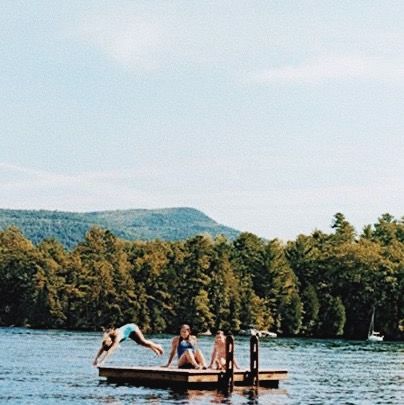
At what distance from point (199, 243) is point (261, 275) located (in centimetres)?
1239

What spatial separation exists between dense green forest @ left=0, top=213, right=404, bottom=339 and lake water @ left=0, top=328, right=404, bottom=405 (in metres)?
52.9

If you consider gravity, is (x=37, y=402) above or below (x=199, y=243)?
below

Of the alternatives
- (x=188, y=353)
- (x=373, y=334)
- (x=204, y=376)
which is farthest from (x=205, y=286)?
(x=204, y=376)

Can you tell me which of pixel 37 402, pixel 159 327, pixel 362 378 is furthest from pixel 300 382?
pixel 159 327

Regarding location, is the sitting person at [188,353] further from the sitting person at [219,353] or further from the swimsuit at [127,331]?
the swimsuit at [127,331]

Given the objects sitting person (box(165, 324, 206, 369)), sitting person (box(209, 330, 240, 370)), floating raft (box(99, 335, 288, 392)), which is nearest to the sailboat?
floating raft (box(99, 335, 288, 392))

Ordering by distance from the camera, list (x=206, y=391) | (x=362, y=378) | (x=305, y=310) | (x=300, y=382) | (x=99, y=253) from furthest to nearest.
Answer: (x=99, y=253)
(x=305, y=310)
(x=362, y=378)
(x=300, y=382)
(x=206, y=391)

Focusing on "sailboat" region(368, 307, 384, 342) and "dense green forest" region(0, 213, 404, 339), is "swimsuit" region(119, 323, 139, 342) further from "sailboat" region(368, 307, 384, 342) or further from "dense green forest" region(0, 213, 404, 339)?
"sailboat" region(368, 307, 384, 342)

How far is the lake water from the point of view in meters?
44.7

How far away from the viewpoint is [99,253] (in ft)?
550

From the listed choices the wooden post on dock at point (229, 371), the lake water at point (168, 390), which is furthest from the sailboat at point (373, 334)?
the wooden post on dock at point (229, 371)

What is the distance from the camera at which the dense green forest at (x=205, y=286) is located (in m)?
150

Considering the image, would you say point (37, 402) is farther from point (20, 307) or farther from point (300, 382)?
point (20, 307)

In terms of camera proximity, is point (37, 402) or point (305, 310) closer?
point (37, 402)
